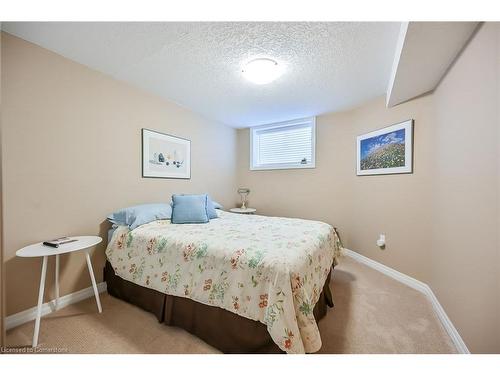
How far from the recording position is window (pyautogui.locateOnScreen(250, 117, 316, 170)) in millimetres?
3490

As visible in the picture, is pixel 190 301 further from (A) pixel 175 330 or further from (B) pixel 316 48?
(B) pixel 316 48

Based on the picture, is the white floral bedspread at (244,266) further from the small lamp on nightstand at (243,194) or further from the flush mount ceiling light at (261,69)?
the small lamp on nightstand at (243,194)

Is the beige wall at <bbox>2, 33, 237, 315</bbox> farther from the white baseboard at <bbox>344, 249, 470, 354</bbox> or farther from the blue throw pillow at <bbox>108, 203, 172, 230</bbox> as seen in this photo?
the white baseboard at <bbox>344, 249, 470, 354</bbox>

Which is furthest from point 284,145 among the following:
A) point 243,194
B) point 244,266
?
point 244,266

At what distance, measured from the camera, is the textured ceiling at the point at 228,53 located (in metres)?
1.47

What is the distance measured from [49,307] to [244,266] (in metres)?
1.84

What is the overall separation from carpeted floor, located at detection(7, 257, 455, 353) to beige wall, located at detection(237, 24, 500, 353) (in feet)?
0.85

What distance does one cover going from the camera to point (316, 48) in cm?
166

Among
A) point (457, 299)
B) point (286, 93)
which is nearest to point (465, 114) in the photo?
point (457, 299)

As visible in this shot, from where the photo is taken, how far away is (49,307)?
1715mm

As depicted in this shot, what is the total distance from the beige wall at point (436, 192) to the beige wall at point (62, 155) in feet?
7.40

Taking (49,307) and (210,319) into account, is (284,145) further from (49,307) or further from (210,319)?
(49,307)

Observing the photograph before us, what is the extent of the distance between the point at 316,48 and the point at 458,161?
1.42 m
